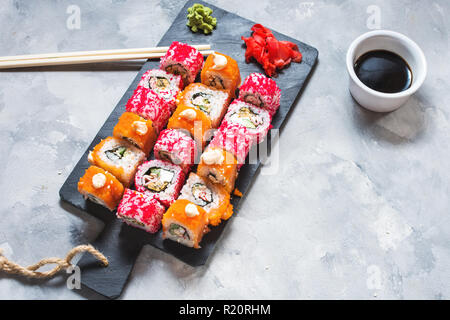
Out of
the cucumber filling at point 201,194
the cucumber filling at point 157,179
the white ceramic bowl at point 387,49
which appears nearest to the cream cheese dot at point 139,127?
the cucumber filling at point 157,179

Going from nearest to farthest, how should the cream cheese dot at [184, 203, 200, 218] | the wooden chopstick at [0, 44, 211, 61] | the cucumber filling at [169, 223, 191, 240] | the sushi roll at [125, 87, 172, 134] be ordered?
the cream cheese dot at [184, 203, 200, 218] → the cucumber filling at [169, 223, 191, 240] → the sushi roll at [125, 87, 172, 134] → the wooden chopstick at [0, 44, 211, 61]

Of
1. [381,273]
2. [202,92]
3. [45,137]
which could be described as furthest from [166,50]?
[381,273]

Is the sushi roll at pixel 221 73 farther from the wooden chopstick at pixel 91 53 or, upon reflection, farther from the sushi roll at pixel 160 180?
the sushi roll at pixel 160 180

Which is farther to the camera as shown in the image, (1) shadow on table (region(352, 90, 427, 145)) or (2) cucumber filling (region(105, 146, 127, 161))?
(1) shadow on table (region(352, 90, 427, 145))

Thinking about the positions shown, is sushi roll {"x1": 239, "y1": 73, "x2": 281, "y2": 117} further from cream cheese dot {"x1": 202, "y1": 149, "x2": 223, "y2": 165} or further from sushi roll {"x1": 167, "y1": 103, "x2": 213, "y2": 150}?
cream cheese dot {"x1": 202, "y1": 149, "x2": 223, "y2": 165}

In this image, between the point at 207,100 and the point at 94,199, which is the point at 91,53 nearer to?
the point at 207,100

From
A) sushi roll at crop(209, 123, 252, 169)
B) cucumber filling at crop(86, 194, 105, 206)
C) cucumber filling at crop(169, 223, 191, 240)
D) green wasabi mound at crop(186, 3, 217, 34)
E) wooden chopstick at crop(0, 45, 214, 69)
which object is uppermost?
green wasabi mound at crop(186, 3, 217, 34)

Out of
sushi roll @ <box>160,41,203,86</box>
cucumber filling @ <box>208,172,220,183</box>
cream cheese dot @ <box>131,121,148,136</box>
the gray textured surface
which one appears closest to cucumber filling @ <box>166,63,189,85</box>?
sushi roll @ <box>160,41,203,86</box>
